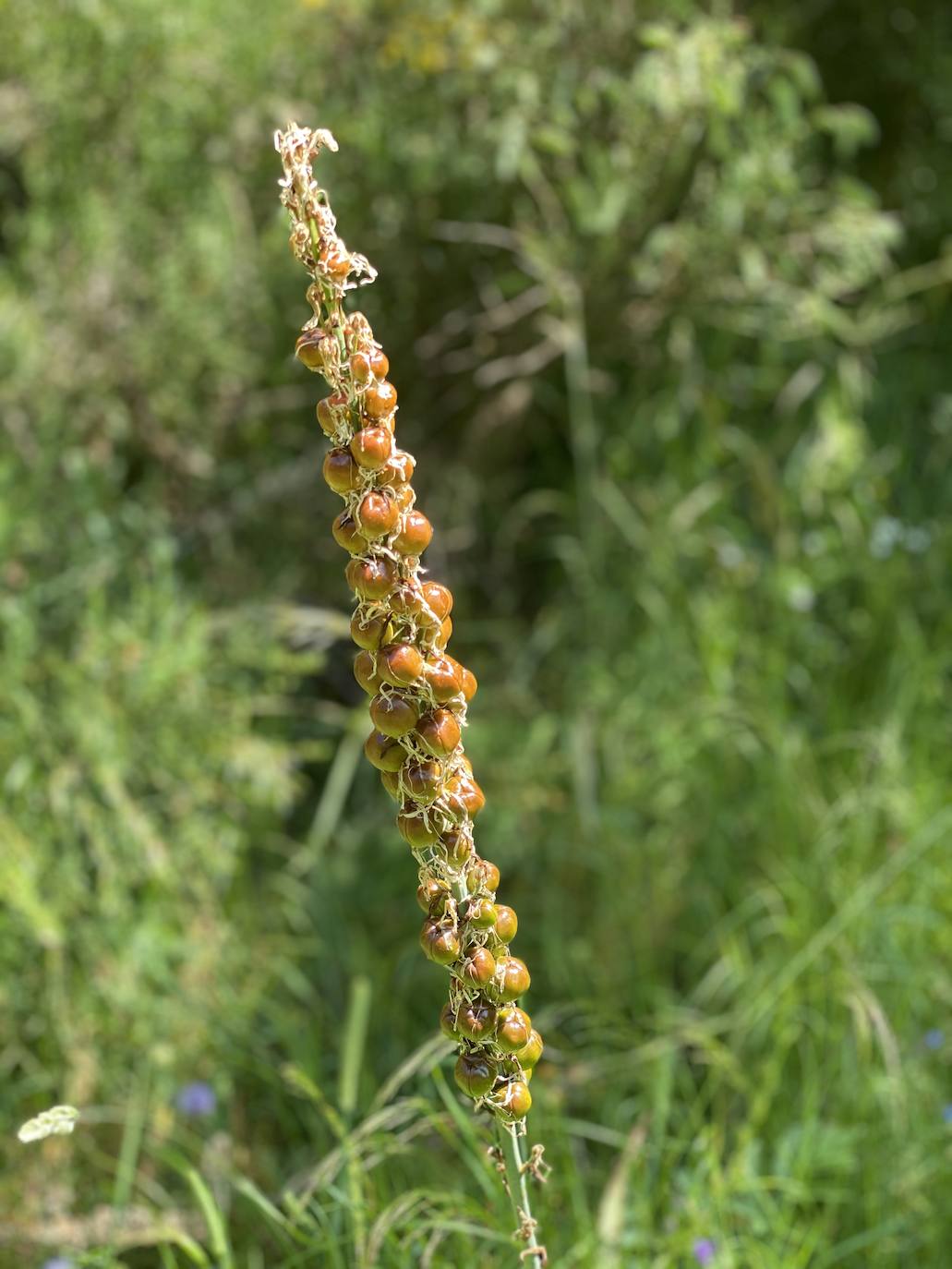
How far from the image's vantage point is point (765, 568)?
3080mm

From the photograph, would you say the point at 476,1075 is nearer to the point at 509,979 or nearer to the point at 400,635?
the point at 509,979

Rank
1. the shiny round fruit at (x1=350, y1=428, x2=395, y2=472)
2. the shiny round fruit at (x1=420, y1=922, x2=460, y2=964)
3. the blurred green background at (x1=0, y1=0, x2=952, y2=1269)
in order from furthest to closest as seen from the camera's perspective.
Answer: the blurred green background at (x1=0, y1=0, x2=952, y2=1269)
the shiny round fruit at (x1=420, y1=922, x2=460, y2=964)
the shiny round fruit at (x1=350, y1=428, x2=395, y2=472)

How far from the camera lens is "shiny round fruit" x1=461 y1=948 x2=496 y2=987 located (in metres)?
1.01

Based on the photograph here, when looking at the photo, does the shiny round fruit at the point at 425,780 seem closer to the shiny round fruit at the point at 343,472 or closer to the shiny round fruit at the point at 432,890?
the shiny round fruit at the point at 432,890

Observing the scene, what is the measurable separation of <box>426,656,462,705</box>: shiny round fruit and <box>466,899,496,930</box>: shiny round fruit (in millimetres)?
171

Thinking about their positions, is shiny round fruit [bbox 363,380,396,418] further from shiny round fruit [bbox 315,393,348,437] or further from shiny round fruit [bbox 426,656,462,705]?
shiny round fruit [bbox 426,656,462,705]

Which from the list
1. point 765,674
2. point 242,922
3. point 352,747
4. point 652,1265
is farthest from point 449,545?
point 652,1265

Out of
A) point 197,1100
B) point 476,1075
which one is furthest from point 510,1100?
point 197,1100

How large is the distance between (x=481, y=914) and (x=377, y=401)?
1.27ft

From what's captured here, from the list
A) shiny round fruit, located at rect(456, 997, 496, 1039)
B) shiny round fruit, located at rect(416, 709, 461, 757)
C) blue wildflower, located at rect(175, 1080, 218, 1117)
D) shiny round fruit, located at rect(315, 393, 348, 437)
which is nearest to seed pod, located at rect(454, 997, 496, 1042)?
shiny round fruit, located at rect(456, 997, 496, 1039)

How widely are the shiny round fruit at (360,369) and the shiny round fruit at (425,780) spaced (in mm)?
274

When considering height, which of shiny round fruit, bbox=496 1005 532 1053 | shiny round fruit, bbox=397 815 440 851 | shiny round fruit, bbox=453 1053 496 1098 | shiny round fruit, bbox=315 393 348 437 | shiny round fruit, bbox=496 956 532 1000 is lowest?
shiny round fruit, bbox=453 1053 496 1098

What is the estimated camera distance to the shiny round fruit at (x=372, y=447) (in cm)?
90

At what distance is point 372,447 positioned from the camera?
35.5 inches
